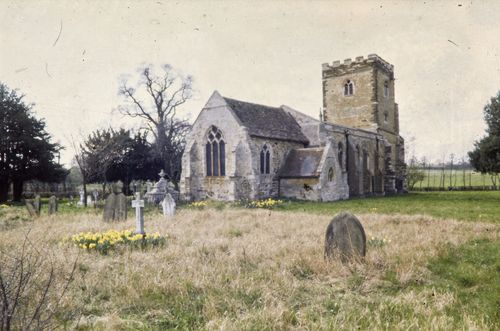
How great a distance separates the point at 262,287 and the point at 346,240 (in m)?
2.22

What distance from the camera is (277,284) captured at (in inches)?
210

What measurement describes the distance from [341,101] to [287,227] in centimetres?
2589

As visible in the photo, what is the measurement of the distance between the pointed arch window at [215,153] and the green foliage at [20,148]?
46.7 ft

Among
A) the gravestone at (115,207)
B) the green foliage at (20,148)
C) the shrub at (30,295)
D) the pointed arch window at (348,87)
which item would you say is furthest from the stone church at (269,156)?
the shrub at (30,295)

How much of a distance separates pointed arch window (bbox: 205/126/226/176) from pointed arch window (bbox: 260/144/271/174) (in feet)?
7.73

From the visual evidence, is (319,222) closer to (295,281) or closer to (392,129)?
(295,281)

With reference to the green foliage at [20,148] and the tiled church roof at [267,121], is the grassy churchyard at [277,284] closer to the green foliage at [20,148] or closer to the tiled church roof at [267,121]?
the tiled church roof at [267,121]

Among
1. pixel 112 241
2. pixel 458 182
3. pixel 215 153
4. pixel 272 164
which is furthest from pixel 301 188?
pixel 458 182

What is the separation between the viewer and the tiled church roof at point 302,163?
23.1 metres

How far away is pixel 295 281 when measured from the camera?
216 inches

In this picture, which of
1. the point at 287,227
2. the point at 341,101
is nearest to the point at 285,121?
the point at 341,101

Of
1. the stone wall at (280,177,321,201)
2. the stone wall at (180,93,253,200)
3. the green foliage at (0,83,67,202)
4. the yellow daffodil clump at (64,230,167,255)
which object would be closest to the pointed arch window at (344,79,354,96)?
the stone wall at (280,177,321,201)

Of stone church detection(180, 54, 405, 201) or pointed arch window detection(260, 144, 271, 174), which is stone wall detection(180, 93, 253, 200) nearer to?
stone church detection(180, 54, 405, 201)

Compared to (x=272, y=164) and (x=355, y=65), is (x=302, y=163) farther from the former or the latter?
(x=355, y=65)
